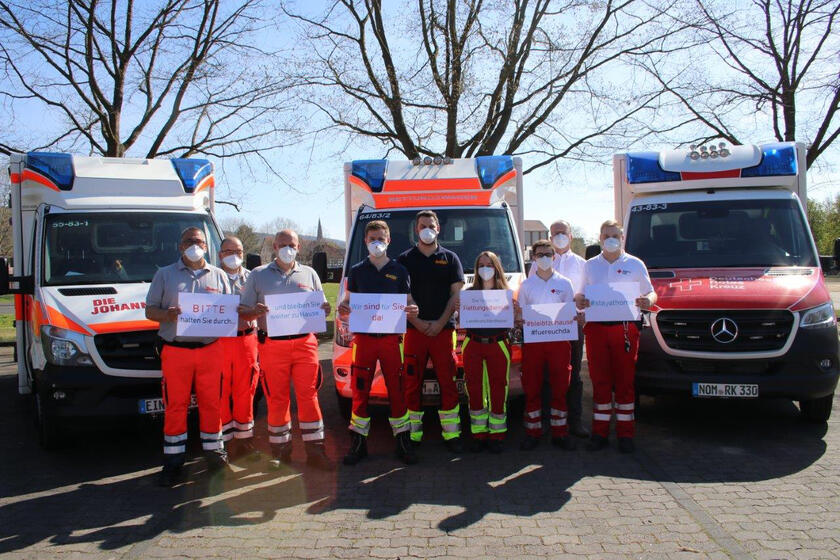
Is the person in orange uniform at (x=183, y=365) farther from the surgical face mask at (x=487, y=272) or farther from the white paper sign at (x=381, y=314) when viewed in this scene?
the surgical face mask at (x=487, y=272)

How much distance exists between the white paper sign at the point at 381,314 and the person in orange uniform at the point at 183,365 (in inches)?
46.4

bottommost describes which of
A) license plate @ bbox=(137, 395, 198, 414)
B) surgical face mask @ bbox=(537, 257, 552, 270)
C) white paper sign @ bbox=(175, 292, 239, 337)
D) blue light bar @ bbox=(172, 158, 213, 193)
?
license plate @ bbox=(137, 395, 198, 414)

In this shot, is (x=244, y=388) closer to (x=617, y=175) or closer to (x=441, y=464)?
(x=441, y=464)

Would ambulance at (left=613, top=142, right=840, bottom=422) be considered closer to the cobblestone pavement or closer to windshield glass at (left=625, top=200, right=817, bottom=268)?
windshield glass at (left=625, top=200, right=817, bottom=268)

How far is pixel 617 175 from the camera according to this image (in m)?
7.82

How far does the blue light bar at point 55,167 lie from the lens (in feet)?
22.8

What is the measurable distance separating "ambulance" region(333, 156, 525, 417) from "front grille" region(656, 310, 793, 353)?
1.73m

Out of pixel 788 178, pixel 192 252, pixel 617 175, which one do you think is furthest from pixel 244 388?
pixel 788 178

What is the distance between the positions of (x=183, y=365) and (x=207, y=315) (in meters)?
0.43

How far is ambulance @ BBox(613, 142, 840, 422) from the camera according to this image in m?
5.93

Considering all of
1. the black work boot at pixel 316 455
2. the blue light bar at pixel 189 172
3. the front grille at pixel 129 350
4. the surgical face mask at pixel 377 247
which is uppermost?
the blue light bar at pixel 189 172

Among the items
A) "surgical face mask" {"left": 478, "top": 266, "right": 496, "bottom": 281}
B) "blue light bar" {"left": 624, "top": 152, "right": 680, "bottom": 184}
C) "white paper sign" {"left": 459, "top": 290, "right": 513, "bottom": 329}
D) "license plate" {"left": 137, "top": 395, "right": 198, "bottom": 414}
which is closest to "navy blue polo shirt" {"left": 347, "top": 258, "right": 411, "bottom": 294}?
"white paper sign" {"left": 459, "top": 290, "right": 513, "bottom": 329}

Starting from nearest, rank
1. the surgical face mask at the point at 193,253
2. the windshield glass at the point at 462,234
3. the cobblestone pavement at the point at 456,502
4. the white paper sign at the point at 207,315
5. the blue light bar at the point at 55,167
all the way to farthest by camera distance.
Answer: the cobblestone pavement at the point at 456,502, the white paper sign at the point at 207,315, the surgical face mask at the point at 193,253, the blue light bar at the point at 55,167, the windshield glass at the point at 462,234

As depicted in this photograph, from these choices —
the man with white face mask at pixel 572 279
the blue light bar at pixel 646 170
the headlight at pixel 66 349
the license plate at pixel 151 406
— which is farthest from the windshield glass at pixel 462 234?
the headlight at pixel 66 349
